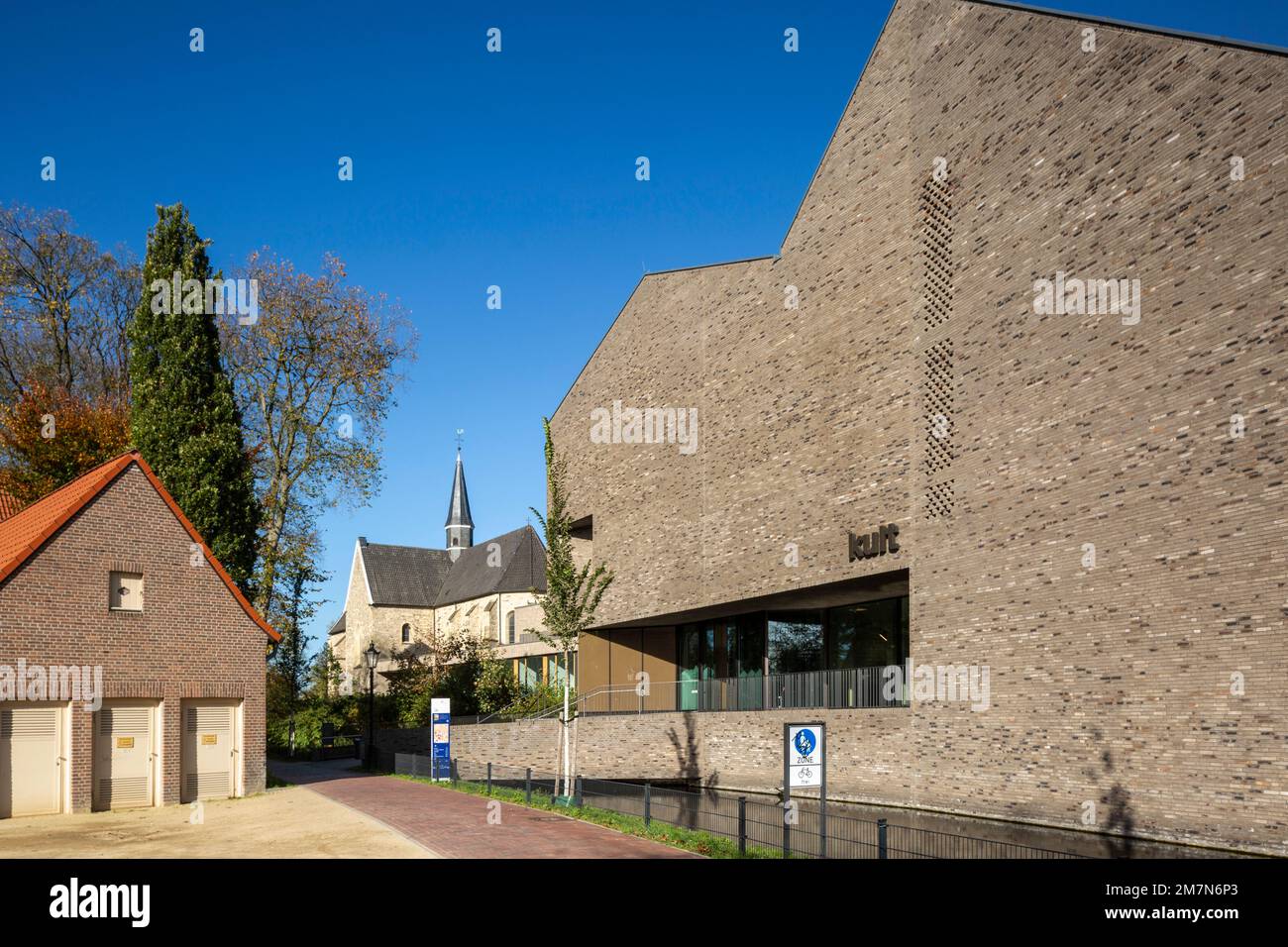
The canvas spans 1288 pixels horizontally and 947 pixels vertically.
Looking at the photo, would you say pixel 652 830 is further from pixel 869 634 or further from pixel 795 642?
pixel 795 642

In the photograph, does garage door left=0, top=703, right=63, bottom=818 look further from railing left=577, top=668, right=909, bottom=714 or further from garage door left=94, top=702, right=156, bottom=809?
railing left=577, top=668, right=909, bottom=714

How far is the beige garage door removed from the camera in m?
23.8

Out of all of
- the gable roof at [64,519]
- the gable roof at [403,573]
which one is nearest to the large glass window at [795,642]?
the gable roof at [64,519]

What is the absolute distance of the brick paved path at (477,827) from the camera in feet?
49.9

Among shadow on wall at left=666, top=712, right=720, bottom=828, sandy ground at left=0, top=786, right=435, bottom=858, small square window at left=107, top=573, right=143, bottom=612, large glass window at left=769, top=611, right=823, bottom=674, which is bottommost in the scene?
shadow on wall at left=666, top=712, right=720, bottom=828

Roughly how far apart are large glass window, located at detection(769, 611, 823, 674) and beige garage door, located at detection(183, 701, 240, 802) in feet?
50.7

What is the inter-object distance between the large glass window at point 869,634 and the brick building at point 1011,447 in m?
0.12

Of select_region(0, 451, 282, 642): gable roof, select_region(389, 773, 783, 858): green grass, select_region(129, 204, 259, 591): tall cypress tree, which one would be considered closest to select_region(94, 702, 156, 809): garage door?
select_region(0, 451, 282, 642): gable roof

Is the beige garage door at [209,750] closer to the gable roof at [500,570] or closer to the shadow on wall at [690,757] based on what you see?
the shadow on wall at [690,757]

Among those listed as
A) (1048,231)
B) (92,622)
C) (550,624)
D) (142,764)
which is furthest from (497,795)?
(1048,231)

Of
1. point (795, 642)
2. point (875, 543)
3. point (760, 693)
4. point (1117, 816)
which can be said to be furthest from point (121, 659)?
point (1117, 816)

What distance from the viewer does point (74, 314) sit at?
42312mm

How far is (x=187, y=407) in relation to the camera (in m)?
31.0
